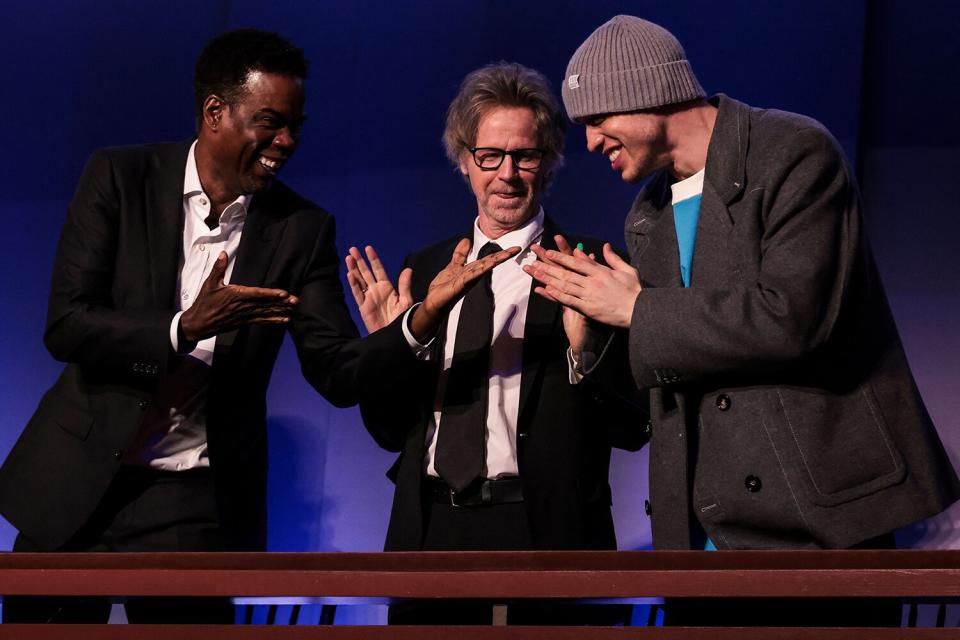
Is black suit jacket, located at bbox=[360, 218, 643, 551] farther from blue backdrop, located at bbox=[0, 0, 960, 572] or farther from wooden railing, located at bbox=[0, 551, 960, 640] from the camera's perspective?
blue backdrop, located at bbox=[0, 0, 960, 572]

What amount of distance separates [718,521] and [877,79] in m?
2.04

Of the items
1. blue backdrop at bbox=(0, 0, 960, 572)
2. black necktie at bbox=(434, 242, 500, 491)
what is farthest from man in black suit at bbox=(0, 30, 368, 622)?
blue backdrop at bbox=(0, 0, 960, 572)

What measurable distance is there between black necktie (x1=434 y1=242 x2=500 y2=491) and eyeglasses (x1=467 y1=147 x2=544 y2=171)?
184mm

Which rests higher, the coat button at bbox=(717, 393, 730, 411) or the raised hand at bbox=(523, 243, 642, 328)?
the raised hand at bbox=(523, 243, 642, 328)

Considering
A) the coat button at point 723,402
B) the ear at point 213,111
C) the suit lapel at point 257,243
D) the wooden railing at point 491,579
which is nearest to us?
the wooden railing at point 491,579

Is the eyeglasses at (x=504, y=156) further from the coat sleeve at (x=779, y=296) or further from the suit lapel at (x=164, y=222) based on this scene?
the coat sleeve at (x=779, y=296)

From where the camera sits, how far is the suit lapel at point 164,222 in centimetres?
253

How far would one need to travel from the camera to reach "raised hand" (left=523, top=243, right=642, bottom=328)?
6.61 feet

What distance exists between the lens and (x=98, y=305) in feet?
8.13

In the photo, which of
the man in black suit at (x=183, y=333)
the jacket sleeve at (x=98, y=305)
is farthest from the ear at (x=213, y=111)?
the jacket sleeve at (x=98, y=305)

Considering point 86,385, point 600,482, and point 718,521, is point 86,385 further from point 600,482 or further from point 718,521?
point 718,521

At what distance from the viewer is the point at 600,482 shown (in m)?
2.52

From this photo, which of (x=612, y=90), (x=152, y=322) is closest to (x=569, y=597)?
(x=612, y=90)

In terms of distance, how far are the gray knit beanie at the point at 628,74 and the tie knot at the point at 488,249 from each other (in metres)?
0.51
